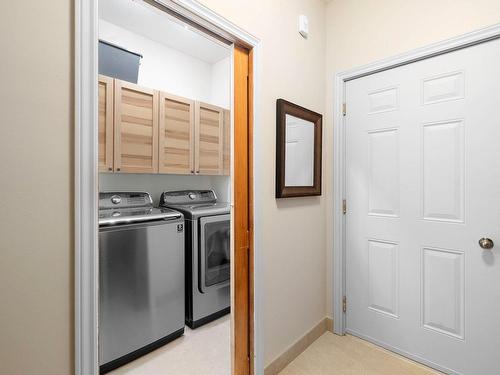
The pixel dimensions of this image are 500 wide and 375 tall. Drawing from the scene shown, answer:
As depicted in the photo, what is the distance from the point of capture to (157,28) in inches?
94.7

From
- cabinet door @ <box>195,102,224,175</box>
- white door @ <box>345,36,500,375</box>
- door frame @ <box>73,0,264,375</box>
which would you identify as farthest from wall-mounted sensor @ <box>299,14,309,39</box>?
door frame @ <box>73,0,264,375</box>

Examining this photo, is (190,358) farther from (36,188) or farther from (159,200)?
(36,188)

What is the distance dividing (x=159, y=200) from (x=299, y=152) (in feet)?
5.07

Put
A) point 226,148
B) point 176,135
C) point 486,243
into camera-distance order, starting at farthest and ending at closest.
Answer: point 226,148 < point 176,135 < point 486,243

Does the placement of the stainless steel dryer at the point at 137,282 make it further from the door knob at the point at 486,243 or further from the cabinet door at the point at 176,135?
the door knob at the point at 486,243

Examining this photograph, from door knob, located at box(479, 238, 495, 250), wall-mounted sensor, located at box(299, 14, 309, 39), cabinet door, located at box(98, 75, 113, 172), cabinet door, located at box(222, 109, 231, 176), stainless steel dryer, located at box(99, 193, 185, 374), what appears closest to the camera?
door knob, located at box(479, 238, 495, 250)

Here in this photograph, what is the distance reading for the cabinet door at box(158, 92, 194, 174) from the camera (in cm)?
238

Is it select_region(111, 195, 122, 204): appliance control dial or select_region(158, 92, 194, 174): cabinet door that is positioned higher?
select_region(158, 92, 194, 174): cabinet door

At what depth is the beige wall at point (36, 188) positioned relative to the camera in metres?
0.77

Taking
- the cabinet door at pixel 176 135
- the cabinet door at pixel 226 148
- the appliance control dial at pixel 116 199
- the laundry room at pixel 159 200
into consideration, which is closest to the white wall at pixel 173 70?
the laundry room at pixel 159 200

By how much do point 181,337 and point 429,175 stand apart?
226 centimetres

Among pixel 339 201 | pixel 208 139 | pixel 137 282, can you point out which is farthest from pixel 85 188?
pixel 208 139

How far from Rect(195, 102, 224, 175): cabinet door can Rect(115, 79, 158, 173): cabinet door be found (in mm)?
455

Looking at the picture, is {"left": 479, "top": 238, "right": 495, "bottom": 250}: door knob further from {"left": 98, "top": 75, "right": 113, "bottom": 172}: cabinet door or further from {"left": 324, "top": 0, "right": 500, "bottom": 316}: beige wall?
{"left": 98, "top": 75, "right": 113, "bottom": 172}: cabinet door
